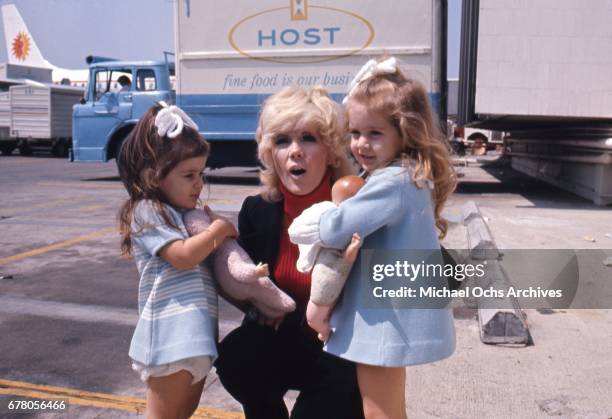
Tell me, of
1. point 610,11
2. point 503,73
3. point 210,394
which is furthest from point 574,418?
point 610,11

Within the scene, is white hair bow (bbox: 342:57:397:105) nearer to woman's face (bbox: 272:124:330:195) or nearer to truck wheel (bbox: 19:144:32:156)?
woman's face (bbox: 272:124:330:195)

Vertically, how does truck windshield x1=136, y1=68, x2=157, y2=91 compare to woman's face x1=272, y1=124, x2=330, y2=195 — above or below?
above

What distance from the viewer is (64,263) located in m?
6.25

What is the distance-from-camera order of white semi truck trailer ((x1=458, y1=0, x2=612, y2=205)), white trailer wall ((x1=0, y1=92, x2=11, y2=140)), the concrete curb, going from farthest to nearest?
white trailer wall ((x1=0, y1=92, x2=11, y2=140)), white semi truck trailer ((x1=458, y1=0, x2=612, y2=205)), the concrete curb

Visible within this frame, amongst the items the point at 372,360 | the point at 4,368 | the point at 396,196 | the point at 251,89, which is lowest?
the point at 4,368

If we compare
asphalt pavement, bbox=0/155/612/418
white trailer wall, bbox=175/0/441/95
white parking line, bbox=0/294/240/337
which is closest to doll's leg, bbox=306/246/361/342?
asphalt pavement, bbox=0/155/612/418

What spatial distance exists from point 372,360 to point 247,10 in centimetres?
1134

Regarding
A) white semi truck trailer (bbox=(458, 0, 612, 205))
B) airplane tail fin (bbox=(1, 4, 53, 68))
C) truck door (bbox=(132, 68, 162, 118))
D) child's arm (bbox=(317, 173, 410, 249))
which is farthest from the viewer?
airplane tail fin (bbox=(1, 4, 53, 68))

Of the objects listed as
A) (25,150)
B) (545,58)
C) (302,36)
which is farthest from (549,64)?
(25,150)

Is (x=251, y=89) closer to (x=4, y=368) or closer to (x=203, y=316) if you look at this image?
(x=4, y=368)

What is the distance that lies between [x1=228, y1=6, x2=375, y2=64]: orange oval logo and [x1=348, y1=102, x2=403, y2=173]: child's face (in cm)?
1016

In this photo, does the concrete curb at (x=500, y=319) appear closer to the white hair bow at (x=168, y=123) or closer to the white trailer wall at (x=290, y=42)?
the white hair bow at (x=168, y=123)

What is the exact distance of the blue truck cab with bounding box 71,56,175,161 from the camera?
44.9ft

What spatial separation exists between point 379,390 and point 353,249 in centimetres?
45
